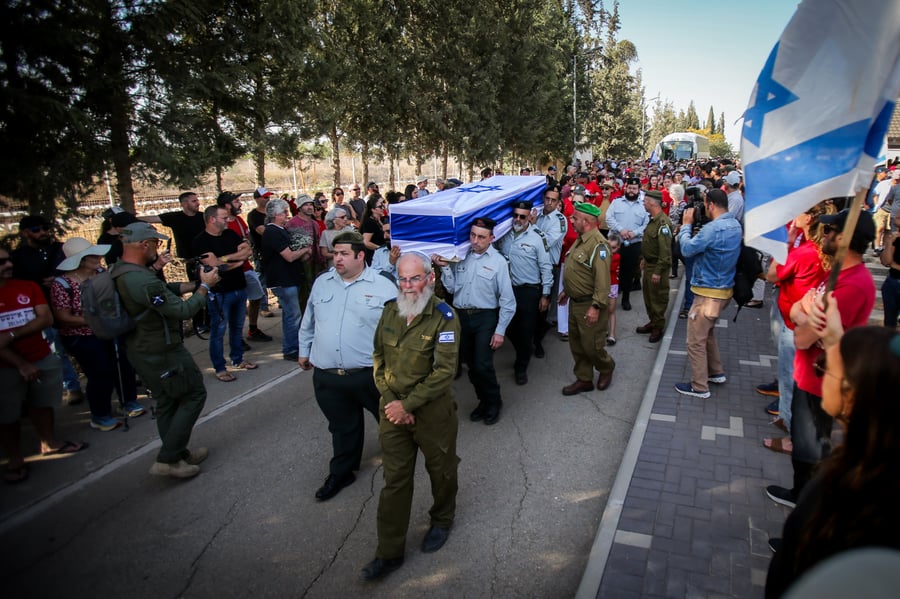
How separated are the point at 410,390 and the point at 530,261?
313 centimetres

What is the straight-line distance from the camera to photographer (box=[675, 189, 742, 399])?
5.23 metres

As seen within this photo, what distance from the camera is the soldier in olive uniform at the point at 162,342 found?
161 inches

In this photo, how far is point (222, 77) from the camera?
8.20m

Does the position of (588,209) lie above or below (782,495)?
above

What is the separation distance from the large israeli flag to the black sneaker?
3.32 metres

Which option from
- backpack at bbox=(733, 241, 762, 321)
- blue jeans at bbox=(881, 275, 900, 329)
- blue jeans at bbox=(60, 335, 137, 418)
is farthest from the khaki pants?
blue jeans at bbox=(60, 335, 137, 418)

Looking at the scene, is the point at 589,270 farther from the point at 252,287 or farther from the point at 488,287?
the point at 252,287

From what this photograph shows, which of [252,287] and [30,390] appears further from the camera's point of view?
[252,287]

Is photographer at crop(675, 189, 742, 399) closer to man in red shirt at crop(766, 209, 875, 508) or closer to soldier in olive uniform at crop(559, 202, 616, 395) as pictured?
soldier in olive uniform at crop(559, 202, 616, 395)

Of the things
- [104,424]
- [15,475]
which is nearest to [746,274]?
[104,424]

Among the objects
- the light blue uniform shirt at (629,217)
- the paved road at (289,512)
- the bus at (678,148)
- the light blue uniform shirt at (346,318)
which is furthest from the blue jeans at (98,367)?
the bus at (678,148)

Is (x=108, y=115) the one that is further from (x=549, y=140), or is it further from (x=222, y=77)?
(x=549, y=140)

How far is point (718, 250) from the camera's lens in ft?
17.2

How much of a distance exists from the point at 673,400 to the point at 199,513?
443cm
